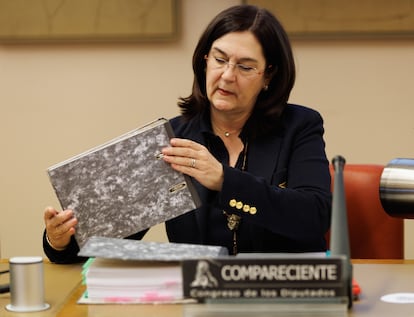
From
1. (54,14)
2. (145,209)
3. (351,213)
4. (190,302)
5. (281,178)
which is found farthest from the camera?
(54,14)

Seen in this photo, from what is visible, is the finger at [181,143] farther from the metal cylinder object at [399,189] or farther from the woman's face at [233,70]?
the metal cylinder object at [399,189]

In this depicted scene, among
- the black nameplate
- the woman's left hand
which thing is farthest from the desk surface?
the woman's left hand

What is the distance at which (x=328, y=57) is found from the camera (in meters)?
3.13

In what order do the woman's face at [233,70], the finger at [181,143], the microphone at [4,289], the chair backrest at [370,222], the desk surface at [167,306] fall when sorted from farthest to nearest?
the chair backrest at [370,222] < the woman's face at [233,70] < the finger at [181,143] < the microphone at [4,289] < the desk surface at [167,306]

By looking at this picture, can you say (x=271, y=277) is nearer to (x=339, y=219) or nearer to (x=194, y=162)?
(x=339, y=219)

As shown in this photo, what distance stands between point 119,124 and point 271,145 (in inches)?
47.9

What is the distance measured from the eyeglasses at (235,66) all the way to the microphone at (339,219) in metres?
0.86

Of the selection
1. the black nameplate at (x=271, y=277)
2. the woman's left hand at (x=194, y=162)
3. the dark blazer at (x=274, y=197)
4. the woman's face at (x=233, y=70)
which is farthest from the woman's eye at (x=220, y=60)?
the black nameplate at (x=271, y=277)

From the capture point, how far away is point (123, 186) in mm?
1773

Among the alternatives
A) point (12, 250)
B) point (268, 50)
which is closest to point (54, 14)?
point (12, 250)

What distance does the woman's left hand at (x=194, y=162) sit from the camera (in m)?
1.73

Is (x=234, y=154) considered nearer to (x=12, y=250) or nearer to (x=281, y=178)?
(x=281, y=178)

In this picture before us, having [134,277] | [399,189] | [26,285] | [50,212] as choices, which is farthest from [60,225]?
[399,189]

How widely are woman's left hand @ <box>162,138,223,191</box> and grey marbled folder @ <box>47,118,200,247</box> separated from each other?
2 centimetres
